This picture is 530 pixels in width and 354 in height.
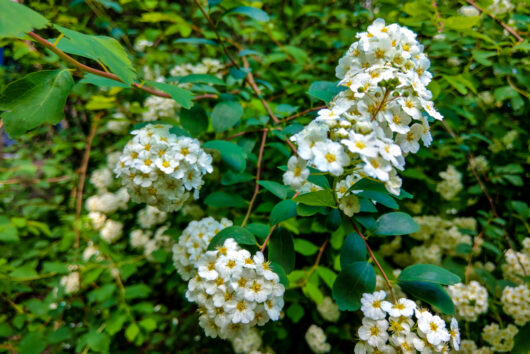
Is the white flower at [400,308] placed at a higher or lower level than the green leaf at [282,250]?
higher

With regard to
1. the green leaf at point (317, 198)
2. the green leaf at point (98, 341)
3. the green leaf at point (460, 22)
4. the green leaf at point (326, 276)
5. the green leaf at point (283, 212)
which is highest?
the green leaf at point (460, 22)

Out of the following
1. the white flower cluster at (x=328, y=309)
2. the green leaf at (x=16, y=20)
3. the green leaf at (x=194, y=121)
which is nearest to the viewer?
the green leaf at (x=16, y=20)

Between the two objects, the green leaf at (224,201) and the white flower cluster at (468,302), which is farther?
the white flower cluster at (468,302)

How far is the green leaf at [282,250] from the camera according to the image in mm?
999

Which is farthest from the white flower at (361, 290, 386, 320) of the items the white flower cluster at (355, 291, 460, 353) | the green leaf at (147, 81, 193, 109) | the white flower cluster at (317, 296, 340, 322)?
the white flower cluster at (317, 296, 340, 322)

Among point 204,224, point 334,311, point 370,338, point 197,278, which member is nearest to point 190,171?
point 204,224

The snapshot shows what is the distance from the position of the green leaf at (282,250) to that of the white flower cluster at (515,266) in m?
1.41

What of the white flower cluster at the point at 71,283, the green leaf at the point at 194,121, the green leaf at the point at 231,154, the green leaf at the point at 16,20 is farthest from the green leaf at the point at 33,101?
the white flower cluster at the point at 71,283

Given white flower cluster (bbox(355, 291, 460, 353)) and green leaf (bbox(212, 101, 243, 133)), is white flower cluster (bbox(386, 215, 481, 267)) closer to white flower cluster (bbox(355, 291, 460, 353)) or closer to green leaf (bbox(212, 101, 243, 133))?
white flower cluster (bbox(355, 291, 460, 353))

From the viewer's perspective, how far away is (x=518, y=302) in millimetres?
1559

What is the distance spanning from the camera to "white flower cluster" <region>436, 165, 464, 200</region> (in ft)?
6.91

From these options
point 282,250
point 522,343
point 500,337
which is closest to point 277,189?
point 282,250

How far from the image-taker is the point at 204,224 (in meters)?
1.25

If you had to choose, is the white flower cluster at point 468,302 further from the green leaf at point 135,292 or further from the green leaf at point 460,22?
the green leaf at point 135,292
